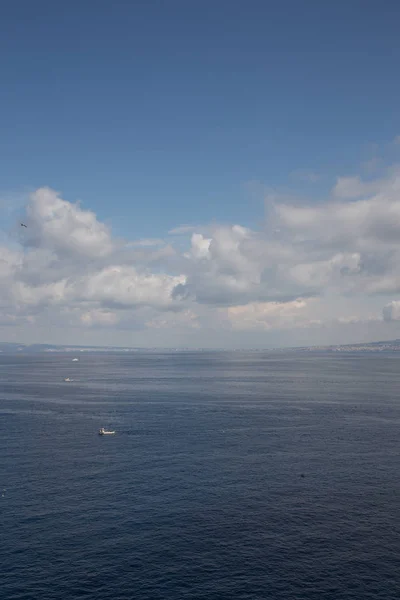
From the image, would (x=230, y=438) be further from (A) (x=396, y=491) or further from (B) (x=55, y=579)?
(B) (x=55, y=579)

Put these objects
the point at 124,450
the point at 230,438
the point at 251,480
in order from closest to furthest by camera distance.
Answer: the point at 251,480
the point at 124,450
the point at 230,438

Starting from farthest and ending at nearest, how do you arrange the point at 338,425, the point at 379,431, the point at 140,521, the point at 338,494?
1. the point at 338,425
2. the point at 379,431
3. the point at 338,494
4. the point at 140,521

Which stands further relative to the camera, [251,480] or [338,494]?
[251,480]

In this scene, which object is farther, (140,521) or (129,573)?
(140,521)

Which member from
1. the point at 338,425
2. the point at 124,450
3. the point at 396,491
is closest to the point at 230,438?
the point at 124,450

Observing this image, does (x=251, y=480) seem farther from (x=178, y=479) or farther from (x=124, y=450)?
(x=124, y=450)

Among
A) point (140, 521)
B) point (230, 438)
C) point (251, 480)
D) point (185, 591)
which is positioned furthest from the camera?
point (230, 438)

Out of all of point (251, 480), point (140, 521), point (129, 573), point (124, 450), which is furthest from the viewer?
point (124, 450)

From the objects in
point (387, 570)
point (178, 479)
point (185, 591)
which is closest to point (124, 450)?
Result: point (178, 479)
